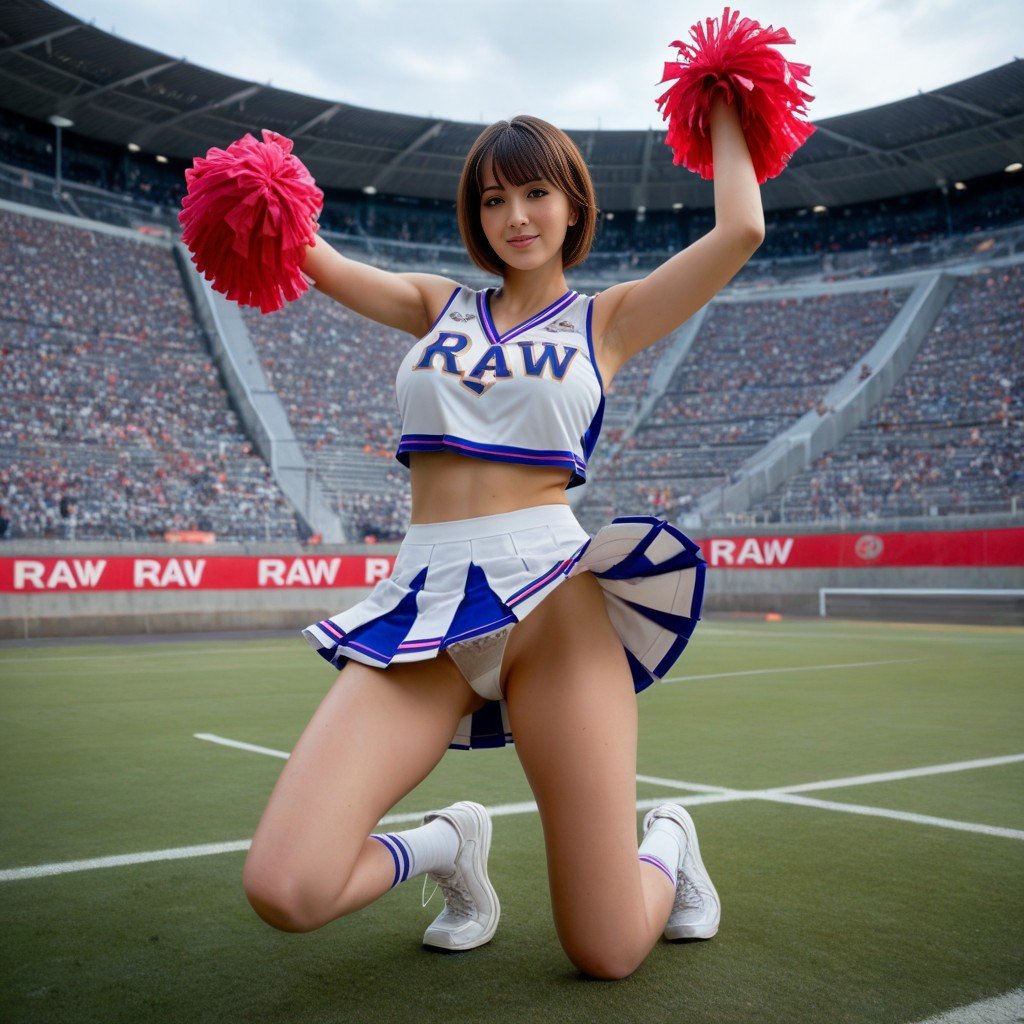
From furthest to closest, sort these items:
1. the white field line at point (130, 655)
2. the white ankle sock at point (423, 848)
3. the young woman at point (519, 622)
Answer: the white field line at point (130, 655) < the white ankle sock at point (423, 848) < the young woman at point (519, 622)

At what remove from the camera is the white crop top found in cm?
278

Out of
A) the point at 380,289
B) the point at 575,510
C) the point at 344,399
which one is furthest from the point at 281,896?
the point at 344,399

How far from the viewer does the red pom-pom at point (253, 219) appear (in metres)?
3.00

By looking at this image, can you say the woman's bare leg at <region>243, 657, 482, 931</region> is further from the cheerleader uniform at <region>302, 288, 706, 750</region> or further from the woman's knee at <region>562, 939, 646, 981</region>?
the woman's knee at <region>562, 939, 646, 981</region>

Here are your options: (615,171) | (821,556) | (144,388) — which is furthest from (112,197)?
(821,556)

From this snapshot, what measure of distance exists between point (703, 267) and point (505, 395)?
2.04 ft

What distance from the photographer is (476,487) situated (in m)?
2.78

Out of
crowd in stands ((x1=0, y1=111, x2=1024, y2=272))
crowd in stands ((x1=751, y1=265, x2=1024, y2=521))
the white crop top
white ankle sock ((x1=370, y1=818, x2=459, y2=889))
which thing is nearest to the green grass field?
white ankle sock ((x1=370, y1=818, x2=459, y2=889))

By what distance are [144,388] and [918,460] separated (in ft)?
69.5

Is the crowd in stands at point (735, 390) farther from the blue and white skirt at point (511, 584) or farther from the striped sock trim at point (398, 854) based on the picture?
the striped sock trim at point (398, 854)

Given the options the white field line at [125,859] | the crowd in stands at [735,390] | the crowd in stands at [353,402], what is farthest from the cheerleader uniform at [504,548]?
the crowd in stands at [735,390]

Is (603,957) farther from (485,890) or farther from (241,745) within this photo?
(241,745)

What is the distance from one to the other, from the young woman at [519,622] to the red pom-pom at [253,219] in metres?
0.13

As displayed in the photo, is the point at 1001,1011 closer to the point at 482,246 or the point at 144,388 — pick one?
the point at 482,246
